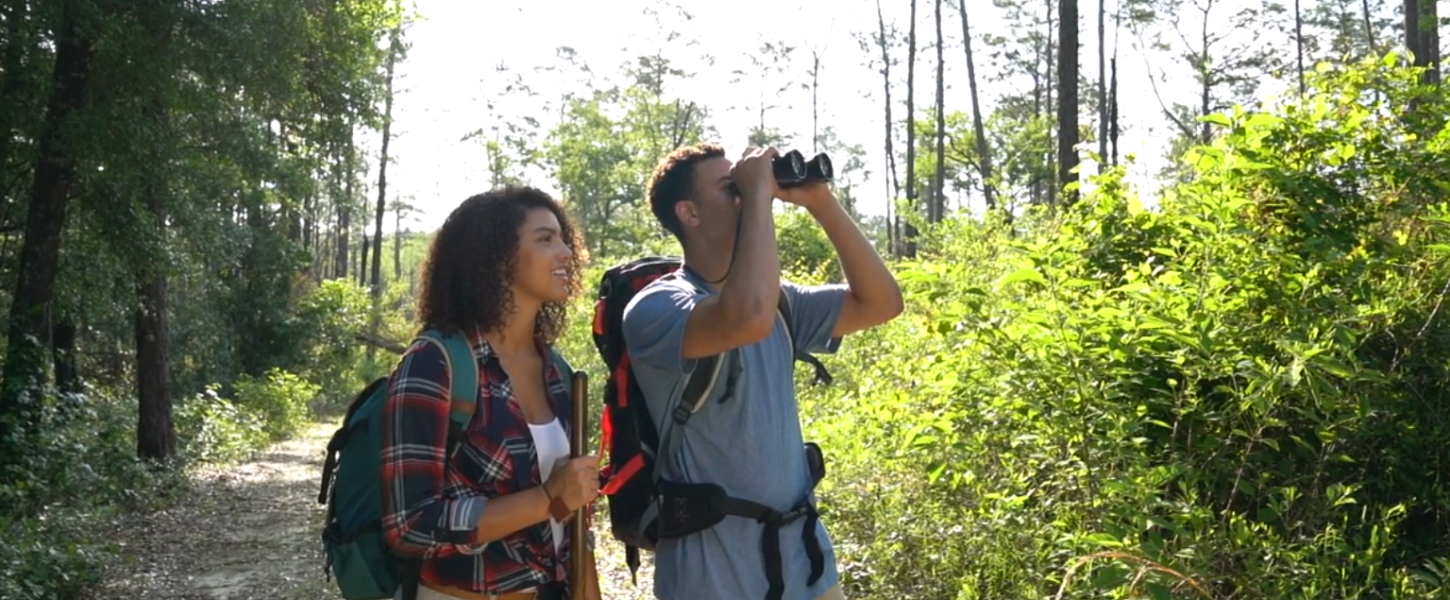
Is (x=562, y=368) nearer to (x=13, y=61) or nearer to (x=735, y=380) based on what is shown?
(x=735, y=380)

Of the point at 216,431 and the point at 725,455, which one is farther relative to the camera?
the point at 216,431

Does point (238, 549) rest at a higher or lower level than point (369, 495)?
lower

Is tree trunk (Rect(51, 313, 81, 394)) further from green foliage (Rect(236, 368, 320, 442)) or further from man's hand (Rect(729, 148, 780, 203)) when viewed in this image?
man's hand (Rect(729, 148, 780, 203))

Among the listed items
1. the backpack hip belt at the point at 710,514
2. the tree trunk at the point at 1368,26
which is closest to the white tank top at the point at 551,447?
the backpack hip belt at the point at 710,514

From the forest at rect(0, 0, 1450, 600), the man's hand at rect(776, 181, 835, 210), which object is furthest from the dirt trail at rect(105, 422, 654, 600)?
the man's hand at rect(776, 181, 835, 210)

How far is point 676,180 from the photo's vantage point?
2.59 meters

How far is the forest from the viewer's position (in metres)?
3.57

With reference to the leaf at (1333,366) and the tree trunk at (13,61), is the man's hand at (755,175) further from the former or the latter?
the tree trunk at (13,61)

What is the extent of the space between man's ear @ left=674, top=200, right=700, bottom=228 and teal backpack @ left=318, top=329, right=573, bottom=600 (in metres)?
0.50

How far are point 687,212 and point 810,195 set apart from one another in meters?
0.25

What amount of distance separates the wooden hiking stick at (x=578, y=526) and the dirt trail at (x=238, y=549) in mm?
4481

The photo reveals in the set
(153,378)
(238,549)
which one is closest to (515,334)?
(238,549)

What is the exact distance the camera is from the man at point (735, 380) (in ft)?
7.48

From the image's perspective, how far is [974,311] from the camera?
13.3ft
